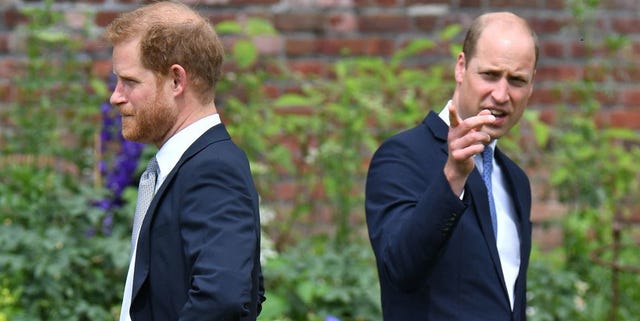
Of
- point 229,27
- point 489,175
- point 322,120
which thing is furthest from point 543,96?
point 489,175

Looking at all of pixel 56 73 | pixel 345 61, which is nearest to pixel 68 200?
pixel 56 73

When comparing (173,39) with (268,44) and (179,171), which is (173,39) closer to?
(179,171)

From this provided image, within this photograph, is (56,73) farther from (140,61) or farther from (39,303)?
(140,61)

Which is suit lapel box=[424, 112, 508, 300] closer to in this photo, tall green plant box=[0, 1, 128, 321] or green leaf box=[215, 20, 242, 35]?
tall green plant box=[0, 1, 128, 321]

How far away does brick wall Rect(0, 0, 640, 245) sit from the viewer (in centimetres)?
598

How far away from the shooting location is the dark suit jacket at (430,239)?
3021 mm

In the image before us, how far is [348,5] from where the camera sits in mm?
6094

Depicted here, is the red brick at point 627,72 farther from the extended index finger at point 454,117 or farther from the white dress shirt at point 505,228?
the extended index finger at point 454,117

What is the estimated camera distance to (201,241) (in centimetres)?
273

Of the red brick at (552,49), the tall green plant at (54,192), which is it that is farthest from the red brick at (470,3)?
the tall green plant at (54,192)

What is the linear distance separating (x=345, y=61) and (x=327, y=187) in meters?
0.71

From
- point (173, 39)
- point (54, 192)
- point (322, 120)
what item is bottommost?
point (54, 192)

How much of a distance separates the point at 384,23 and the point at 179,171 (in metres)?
3.37

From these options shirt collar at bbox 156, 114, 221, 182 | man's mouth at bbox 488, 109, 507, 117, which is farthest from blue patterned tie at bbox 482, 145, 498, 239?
shirt collar at bbox 156, 114, 221, 182
